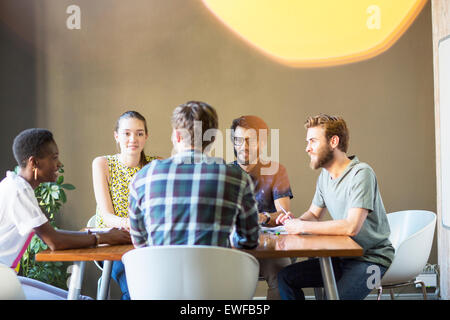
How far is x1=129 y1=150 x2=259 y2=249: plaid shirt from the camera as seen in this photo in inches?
73.5

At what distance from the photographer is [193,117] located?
1.96m

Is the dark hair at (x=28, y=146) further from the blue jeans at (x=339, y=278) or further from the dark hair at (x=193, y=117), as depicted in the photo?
the blue jeans at (x=339, y=278)

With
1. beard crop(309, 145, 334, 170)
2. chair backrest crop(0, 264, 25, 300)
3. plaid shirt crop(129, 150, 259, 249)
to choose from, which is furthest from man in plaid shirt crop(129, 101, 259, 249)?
beard crop(309, 145, 334, 170)

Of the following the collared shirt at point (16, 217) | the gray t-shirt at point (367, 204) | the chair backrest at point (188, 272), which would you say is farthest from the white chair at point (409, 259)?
the collared shirt at point (16, 217)

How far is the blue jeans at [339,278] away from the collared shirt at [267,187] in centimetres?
64

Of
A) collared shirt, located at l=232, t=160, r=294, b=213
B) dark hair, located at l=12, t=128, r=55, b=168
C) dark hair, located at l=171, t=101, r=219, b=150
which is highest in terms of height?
dark hair, located at l=171, t=101, r=219, b=150

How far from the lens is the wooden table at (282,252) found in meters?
2.03

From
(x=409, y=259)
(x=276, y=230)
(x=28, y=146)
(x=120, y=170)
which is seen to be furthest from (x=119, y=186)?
(x=409, y=259)

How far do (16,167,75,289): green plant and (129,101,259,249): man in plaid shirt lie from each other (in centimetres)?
201

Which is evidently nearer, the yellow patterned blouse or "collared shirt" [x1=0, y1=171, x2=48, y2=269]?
"collared shirt" [x1=0, y1=171, x2=48, y2=269]

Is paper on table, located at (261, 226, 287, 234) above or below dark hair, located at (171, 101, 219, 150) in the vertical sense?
below

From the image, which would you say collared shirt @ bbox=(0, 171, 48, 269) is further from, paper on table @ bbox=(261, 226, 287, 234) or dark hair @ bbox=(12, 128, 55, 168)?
paper on table @ bbox=(261, 226, 287, 234)

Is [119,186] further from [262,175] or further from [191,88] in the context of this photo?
[191,88]
